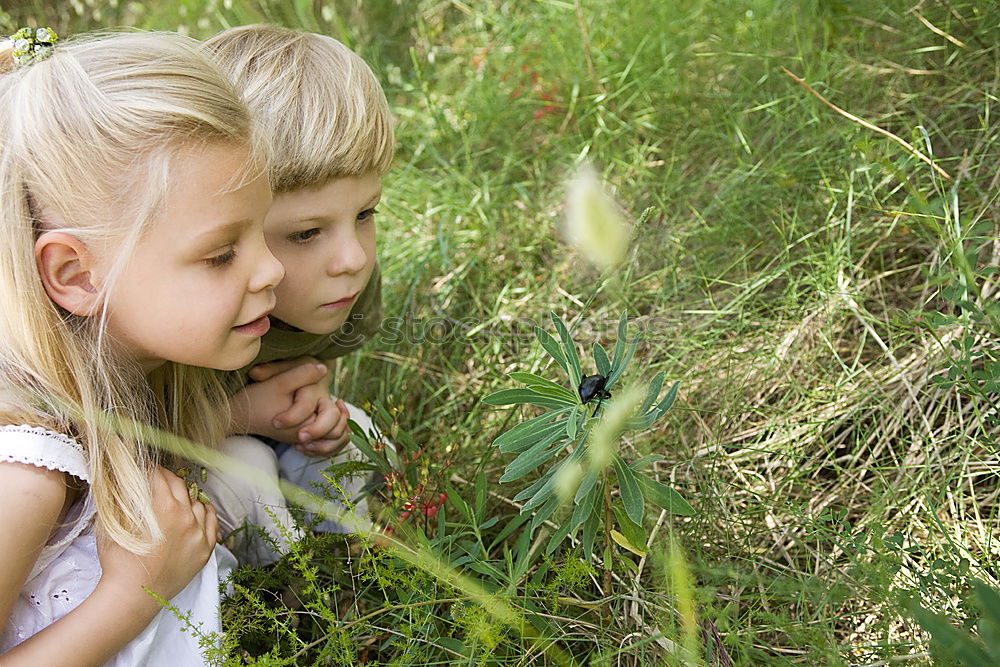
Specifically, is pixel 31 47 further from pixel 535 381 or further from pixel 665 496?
pixel 665 496

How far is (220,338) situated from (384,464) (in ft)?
1.25

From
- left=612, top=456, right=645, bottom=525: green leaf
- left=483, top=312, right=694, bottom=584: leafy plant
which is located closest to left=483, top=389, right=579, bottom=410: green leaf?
left=483, top=312, right=694, bottom=584: leafy plant

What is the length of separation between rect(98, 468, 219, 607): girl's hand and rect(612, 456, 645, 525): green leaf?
67 centimetres

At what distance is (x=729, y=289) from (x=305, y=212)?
954 millimetres

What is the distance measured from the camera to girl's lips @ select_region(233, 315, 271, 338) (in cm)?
137

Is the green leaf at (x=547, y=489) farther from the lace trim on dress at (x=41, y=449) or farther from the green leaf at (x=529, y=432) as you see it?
the lace trim on dress at (x=41, y=449)

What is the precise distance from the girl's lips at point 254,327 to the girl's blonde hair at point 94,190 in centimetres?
19

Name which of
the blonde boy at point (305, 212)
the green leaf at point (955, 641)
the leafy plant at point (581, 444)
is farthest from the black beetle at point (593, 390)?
the blonde boy at point (305, 212)

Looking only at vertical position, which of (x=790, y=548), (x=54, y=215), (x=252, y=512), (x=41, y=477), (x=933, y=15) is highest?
(x=54, y=215)

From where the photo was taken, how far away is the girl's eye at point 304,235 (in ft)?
5.21

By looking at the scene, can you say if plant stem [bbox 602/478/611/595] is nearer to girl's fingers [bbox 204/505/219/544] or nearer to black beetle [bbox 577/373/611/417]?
black beetle [bbox 577/373/611/417]

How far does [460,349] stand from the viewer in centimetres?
218

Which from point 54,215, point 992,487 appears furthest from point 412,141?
point 992,487

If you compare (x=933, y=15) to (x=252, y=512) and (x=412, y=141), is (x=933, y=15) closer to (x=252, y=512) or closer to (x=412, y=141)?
(x=412, y=141)
